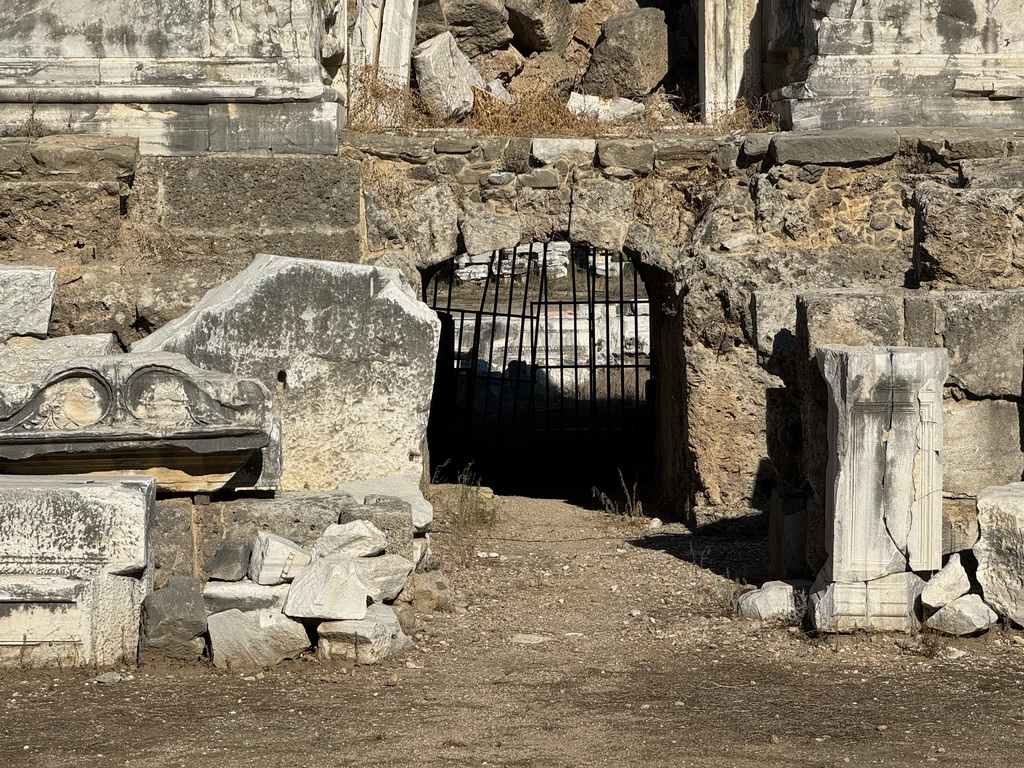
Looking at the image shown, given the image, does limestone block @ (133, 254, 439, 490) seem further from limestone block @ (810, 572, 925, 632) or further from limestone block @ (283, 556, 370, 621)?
limestone block @ (810, 572, 925, 632)

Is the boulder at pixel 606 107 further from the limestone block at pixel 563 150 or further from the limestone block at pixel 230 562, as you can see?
the limestone block at pixel 230 562

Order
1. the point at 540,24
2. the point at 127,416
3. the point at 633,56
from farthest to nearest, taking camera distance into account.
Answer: the point at 540,24 < the point at 633,56 < the point at 127,416

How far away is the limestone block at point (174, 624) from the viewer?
4.43m

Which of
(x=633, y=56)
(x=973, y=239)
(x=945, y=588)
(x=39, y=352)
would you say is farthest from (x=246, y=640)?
(x=633, y=56)

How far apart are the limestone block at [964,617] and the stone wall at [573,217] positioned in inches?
84.5

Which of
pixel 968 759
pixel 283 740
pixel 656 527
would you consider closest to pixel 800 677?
pixel 968 759

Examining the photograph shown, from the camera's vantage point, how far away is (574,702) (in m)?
4.17

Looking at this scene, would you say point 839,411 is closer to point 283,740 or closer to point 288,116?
point 283,740

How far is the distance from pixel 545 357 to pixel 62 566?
913cm

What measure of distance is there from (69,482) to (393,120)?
15.0 feet

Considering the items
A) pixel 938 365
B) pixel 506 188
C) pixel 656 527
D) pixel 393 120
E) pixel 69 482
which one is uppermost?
pixel 393 120

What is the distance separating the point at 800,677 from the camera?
4422mm

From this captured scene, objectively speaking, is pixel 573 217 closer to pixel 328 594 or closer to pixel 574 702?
pixel 328 594

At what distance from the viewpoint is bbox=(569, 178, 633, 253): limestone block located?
7.82m
